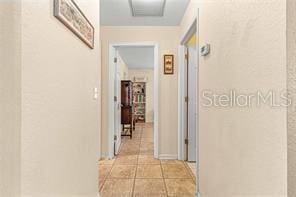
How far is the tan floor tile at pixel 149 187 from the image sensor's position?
252cm

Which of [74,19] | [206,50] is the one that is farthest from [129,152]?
[74,19]

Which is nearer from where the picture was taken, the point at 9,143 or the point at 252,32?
the point at 9,143

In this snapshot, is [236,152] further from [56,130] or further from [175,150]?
[175,150]

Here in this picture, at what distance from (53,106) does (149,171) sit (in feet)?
7.80

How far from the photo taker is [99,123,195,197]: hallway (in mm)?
2576

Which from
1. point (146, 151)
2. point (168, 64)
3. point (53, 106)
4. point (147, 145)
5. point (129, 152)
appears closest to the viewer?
point (53, 106)

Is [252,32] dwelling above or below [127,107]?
above

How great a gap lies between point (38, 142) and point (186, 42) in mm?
3072

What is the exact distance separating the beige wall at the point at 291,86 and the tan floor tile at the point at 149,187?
197cm

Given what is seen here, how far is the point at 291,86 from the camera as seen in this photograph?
0.74 meters

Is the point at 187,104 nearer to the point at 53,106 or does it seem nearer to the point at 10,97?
the point at 53,106

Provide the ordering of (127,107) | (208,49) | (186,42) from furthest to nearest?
(127,107) → (186,42) → (208,49)

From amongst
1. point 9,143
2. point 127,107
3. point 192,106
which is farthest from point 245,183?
point 127,107

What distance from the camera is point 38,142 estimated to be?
102 centimetres
